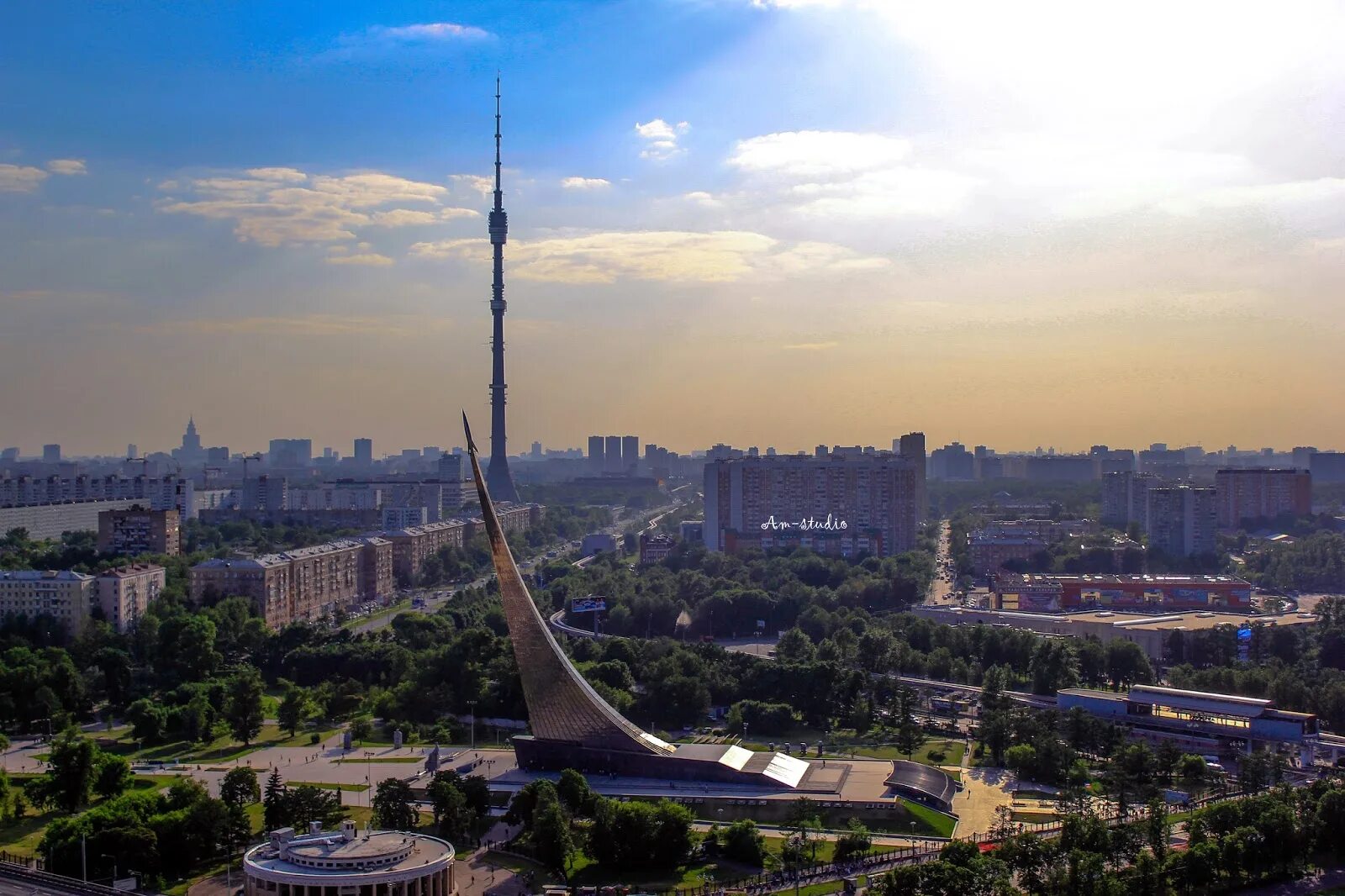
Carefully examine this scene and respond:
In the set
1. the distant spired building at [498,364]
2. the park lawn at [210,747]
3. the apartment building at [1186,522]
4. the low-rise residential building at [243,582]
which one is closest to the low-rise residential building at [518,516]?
the distant spired building at [498,364]

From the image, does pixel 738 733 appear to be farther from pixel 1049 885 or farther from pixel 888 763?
pixel 1049 885

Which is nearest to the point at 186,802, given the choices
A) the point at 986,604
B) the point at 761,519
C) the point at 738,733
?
the point at 738,733

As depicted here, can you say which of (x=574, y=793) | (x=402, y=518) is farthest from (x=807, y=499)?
(x=574, y=793)

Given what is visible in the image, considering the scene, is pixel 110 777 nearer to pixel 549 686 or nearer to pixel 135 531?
pixel 549 686

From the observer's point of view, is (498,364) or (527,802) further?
(498,364)

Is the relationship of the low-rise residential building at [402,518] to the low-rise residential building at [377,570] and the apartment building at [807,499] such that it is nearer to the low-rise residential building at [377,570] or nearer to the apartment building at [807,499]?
the low-rise residential building at [377,570]
